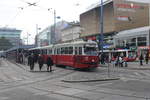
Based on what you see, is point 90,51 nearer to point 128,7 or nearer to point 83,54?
point 83,54

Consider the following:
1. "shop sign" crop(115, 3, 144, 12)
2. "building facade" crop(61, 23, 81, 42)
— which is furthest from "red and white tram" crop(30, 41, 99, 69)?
"building facade" crop(61, 23, 81, 42)

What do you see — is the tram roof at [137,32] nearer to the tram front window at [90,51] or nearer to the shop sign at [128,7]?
the shop sign at [128,7]

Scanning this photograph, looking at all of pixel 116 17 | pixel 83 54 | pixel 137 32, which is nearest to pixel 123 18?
pixel 116 17

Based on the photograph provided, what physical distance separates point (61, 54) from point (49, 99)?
64.8 feet

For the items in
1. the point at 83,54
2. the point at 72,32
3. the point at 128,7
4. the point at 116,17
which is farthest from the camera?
the point at 72,32

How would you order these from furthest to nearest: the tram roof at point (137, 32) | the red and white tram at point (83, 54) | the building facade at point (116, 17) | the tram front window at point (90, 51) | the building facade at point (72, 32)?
the building facade at point (72, 32) → the building facade at point (116, 17) → the tram roof at point (137, 32) → the tram front window at point (90, 51) → the red and white tram at point (83, 54)

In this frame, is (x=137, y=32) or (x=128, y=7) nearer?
(x=137, y=32)

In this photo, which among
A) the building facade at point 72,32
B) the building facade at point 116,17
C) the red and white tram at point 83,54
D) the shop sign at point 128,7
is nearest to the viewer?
the red and white tram at point 83,54

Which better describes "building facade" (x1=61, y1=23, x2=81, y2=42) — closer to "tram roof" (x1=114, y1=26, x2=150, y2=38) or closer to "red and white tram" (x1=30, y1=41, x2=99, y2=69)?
"tram roof" (x1=114, y1=26, x2=150, y2=38)

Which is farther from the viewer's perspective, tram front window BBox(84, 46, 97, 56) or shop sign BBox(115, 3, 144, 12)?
shop sign BBox(115, 3, 144, 12)

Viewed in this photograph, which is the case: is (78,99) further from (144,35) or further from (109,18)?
(109,18)

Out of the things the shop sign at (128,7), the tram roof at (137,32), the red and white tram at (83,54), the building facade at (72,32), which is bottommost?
the red and white tram at (83,54)

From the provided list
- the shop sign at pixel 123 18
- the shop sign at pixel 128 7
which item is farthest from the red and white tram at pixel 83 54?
the shop sign at pixel 128 7

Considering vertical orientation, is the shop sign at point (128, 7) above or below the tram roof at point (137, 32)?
above
